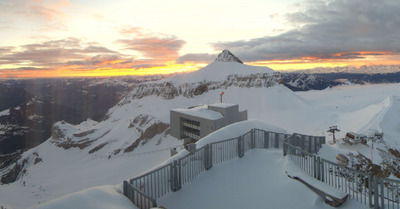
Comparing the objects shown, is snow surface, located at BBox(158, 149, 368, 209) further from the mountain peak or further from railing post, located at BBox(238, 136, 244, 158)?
the mountain peak

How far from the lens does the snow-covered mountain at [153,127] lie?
58.0 metres

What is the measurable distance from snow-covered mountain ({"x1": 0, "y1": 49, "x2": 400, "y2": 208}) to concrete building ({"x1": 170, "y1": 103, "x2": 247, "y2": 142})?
14.2ft

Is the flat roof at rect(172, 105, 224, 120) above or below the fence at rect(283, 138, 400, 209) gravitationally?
below

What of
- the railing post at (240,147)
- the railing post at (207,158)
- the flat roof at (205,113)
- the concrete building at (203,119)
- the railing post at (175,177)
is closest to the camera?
the railing post at (175,177)

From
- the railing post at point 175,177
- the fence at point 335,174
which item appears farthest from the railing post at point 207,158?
the fence at point 335,174

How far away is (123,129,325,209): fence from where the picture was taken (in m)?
8.47

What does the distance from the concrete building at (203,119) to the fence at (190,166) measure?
115ft

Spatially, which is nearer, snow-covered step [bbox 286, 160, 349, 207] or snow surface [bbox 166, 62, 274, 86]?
snow-covered step [bbox 286, 160, 349, 207]

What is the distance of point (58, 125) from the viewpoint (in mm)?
119625

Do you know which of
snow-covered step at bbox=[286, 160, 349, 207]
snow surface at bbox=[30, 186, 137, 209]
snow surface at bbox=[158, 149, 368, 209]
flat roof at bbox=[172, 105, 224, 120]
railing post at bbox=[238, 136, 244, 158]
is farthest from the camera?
flat roof at bbox=[172, 105, 224, 120]

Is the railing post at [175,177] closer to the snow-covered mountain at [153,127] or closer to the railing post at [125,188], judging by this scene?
the railing post at [125,188]

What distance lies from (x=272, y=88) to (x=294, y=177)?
10426 cm

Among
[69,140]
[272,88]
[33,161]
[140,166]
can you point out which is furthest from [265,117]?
[33,161]

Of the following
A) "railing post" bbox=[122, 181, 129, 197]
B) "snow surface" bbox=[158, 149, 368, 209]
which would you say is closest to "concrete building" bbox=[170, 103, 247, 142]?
"snow surface" bbox=[158, 149, 368, 209]
